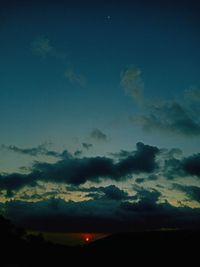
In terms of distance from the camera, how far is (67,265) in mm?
27547

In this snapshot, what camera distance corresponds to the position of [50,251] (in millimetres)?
30266

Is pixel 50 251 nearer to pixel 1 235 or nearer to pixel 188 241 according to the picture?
pixel 188 241

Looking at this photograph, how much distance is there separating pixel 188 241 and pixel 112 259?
17.7 ft

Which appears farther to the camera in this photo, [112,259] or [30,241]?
[30,241]

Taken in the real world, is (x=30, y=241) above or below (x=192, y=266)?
above

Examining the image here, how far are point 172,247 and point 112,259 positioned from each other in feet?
13.8

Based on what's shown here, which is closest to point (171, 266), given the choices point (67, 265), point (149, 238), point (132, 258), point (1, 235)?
point (132, 258)

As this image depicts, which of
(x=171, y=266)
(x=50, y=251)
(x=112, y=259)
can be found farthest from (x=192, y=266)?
(x=50, y=251)

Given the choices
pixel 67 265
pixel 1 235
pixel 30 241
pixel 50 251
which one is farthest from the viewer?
pixel 30 241

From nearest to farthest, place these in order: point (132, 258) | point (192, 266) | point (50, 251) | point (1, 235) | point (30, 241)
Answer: point (192, 266) < point (132, 258) < point (50, 251) < point (1, 235) < point (30, 241)

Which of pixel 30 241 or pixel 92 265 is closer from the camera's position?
pixel 92 265

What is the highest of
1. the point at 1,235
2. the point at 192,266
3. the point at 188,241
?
the point at 1,235

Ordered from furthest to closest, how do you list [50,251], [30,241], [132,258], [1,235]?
1. [30,241]
2. [1,235]
3. [50,251]
4. [132,258]

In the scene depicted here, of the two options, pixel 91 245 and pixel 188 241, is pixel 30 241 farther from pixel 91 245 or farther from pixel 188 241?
pixel 188 241
